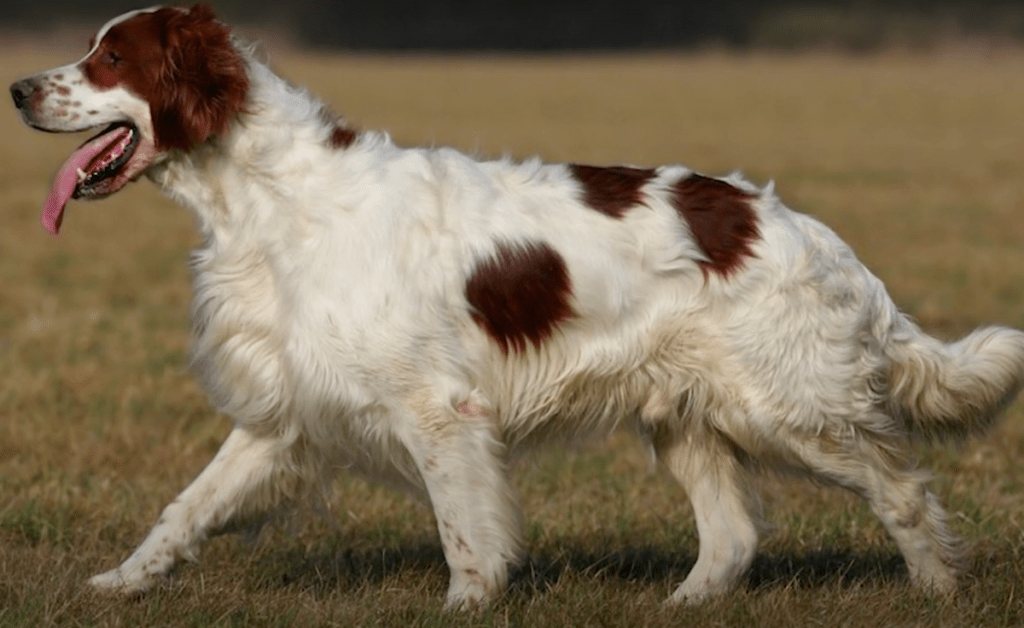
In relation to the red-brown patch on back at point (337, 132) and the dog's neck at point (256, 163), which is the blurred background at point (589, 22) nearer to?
the red-brown patch on back at point (337, 132)

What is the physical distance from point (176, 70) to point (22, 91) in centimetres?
48

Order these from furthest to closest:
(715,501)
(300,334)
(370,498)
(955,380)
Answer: (370,498) < (715,501) < (955,380) < (300,334)

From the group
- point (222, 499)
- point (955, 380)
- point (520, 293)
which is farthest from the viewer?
point (955, 380)

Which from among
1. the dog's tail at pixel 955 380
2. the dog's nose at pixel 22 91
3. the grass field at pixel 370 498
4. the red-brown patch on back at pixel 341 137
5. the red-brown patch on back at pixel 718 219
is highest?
the dog's nose at pixel 22 91

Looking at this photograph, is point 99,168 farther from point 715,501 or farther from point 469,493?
point 715,501

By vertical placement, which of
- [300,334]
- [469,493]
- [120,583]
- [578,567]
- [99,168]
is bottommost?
[578,567]

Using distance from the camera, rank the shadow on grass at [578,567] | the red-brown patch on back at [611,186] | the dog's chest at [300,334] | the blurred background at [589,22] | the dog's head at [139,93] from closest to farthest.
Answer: the dog's chest at [300,334]
the dog's head at [139,93]
the red-brown patch on back at [611,186]
the shadow on grass at [578,567]
the blurred background at [589,22]

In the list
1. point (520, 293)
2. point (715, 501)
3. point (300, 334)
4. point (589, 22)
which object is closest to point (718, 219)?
point (520, 293)

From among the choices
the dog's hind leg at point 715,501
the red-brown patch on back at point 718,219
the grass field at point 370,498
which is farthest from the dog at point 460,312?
the grass field at point 370,498

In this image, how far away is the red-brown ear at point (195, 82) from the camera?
4.80 meters

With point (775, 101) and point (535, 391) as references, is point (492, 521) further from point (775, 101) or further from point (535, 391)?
point (775, 101)

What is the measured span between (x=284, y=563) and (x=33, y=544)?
0.90 metres

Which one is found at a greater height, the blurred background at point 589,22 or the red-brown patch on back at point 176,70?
the red-brown patch on back at point 176,70

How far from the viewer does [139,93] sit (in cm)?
484
